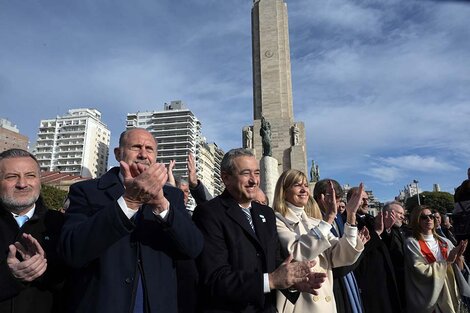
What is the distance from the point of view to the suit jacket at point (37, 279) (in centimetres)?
173

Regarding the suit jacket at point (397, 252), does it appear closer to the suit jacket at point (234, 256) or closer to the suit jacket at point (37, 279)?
the suit jacket at point (234, 256)

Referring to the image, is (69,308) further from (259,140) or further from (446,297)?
(259,140)

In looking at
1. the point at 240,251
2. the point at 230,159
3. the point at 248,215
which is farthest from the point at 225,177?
the point at 240,251

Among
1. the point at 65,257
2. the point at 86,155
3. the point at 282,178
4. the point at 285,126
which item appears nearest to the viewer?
the point at 65,257

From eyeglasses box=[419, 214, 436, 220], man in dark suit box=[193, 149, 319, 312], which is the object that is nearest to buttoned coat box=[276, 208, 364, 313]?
man in dark suit box=[193, 149, 319, 312]

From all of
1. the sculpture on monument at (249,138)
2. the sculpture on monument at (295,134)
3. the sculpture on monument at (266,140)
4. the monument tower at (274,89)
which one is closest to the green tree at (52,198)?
the sculpture on monument at (249,138)

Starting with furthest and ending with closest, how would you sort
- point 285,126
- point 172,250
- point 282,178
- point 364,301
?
1. point 285,126
2. point 364,301
3. point 282,178
4. point 172,250

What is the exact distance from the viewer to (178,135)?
271 ft

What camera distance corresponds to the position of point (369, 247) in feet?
11.0

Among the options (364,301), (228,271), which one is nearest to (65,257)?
(228,271)

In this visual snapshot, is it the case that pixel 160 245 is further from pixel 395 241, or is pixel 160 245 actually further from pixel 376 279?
pixel 395 241

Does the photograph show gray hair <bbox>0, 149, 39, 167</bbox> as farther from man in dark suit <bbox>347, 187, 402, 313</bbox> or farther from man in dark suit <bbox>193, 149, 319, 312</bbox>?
man in dark suit <bbox>347, 187, 402, 313</bbox>

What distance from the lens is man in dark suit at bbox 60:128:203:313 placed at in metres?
1.58

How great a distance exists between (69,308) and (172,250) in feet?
1.96
